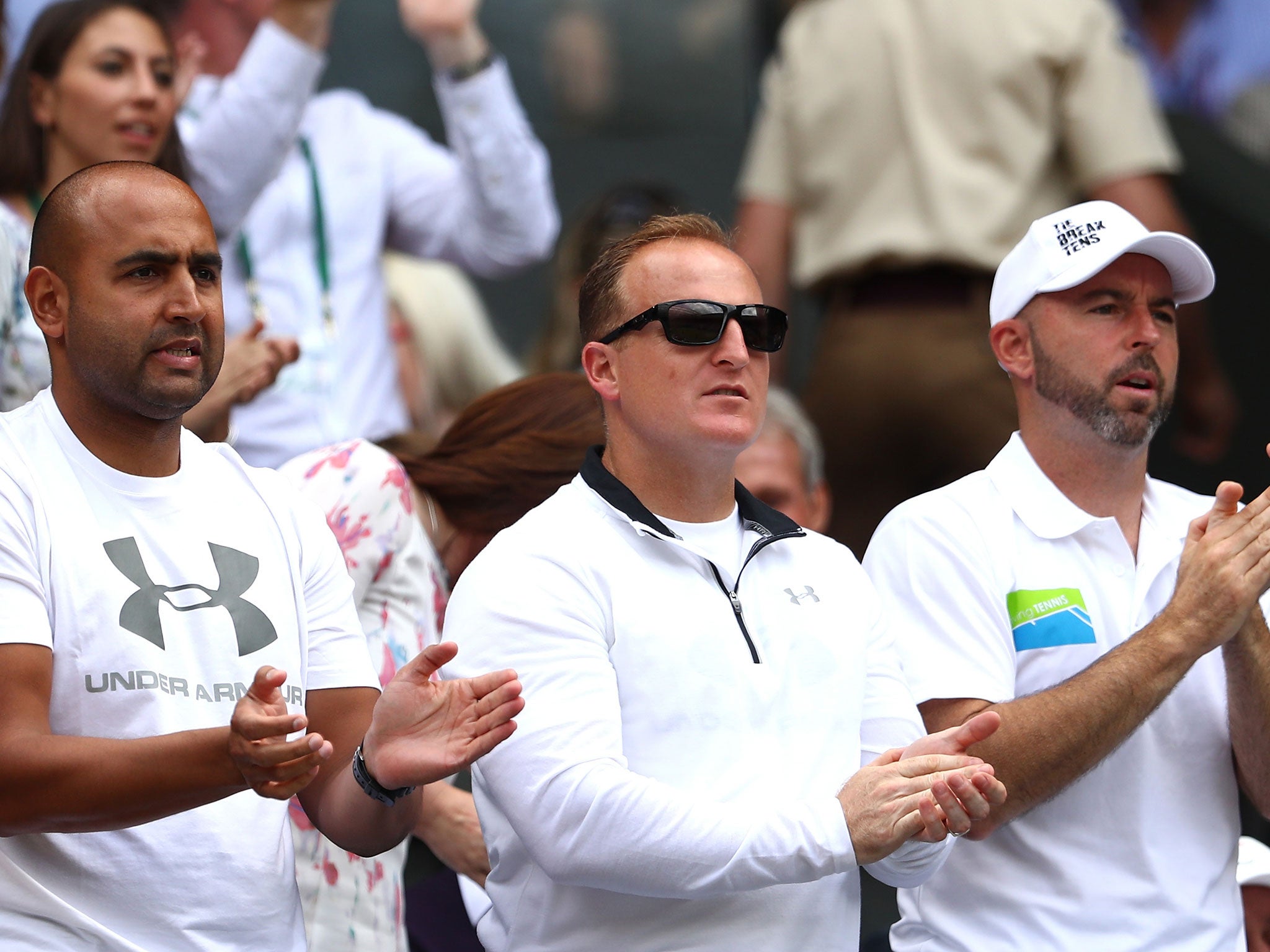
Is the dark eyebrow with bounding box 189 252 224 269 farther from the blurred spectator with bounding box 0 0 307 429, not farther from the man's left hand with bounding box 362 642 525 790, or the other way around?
the blurred spectator with bounding box 0 0 307 429

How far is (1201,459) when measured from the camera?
19.4 ft

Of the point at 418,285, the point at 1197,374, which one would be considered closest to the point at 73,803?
the point at 1197,374

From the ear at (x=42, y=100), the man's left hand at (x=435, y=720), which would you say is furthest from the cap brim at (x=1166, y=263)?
the ear at (x=42, y=100)

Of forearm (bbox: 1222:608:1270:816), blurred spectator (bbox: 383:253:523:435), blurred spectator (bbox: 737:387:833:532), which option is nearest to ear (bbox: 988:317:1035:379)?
forearm (bbox: 1222:608:1270:816)

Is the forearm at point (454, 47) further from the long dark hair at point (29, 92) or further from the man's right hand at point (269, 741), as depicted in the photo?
the man's right hand at point (269, 741)

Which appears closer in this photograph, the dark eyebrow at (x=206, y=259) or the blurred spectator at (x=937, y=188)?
the dark eyebrow at (x=206, y=259)

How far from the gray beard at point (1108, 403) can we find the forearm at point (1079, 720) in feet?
1.59

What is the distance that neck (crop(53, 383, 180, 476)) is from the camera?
2.73 meters

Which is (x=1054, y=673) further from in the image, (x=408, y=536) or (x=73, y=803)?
(x=73, y=803)

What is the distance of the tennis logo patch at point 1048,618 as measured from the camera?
10.8ft

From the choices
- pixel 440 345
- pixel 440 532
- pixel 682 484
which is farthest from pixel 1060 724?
pixel 440 345

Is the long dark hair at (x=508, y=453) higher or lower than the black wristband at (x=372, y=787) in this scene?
higher

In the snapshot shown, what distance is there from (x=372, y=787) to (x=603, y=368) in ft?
2.87

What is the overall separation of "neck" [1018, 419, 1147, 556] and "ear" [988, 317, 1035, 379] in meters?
0.17
